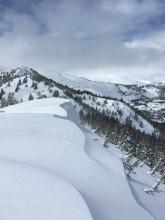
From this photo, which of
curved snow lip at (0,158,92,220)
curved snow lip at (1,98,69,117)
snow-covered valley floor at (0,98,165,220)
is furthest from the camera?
curved snow lip at (1,98,69,117)

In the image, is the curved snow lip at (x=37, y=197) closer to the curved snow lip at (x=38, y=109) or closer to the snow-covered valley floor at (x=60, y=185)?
the snow-covered valley floor at (x=60, y=185)

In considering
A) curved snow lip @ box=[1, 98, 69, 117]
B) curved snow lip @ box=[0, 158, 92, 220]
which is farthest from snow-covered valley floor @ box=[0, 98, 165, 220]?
curved snow lip @ box=[1, 98, 69, 117]

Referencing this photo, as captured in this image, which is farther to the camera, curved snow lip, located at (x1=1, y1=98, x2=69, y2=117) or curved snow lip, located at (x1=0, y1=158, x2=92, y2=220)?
curved snow lip, located at (x1=1, y1=98, x2=69, y2=117)

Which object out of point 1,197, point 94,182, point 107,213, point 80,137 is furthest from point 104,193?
point 80,137

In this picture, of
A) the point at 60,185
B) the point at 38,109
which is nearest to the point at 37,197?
the point at 60,185

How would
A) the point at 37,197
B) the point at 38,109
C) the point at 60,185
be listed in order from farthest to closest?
1. the point at 38,109
2. the point at 60,185
3. the point at 37,197

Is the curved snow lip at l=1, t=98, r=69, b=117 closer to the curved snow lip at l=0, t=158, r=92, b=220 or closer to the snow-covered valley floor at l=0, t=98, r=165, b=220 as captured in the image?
the snow-covered valley floor at l=0, t=98, r=165, b=220

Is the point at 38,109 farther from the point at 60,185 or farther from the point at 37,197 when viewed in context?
the point at 37,197

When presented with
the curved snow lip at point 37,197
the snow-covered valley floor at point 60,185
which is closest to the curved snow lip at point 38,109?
the snow-covered valley floor at point 60,185

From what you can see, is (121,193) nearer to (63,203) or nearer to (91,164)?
(91,164)

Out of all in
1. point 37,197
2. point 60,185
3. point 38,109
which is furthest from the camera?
point 38,109
